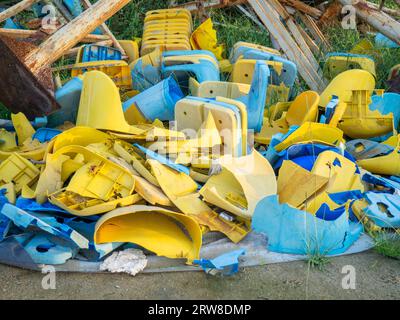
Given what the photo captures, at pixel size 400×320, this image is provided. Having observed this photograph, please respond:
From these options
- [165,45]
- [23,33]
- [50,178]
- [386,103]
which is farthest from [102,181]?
[386,103]

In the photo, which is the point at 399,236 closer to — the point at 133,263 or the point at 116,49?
the point at 133,263

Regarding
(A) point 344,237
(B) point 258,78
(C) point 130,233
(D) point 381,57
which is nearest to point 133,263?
→ (C) point 130,233

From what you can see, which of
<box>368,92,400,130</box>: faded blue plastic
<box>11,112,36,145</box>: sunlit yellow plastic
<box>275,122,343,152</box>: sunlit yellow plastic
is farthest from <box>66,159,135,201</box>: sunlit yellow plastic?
<box>368,92,400,130</box>: faded blue plastic

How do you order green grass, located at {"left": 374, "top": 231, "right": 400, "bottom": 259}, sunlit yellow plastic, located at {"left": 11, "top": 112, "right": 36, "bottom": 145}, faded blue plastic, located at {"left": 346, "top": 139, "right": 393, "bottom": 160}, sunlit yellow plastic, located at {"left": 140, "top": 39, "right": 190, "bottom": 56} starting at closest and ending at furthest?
green grass, located at {"left": 374, "top": 231, "right": 400, "bottom": 259}
faded blue plastic, located at {"left": 346, "top": 139, "right": 393, "bottom": 160}
sunlit yellow plastic, located at {"left": 11, "top": 112, "right": 36, "bottom": 145}
sunlit yellow plastic, located at {"left": 140, "top": 39, "right": 190, "bottom": 56}

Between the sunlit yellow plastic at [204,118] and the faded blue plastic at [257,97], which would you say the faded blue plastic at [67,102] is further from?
the faded blue plastic at [257,97]

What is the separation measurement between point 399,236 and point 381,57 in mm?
2242

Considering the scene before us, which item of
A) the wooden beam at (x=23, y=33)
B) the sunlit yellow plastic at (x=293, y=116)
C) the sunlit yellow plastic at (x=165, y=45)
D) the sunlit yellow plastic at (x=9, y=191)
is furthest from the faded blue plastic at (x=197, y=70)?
the sunlit yellow plastic at (x=9, y=191)

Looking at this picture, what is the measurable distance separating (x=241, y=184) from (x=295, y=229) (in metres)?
0.38

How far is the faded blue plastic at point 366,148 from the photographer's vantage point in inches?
128

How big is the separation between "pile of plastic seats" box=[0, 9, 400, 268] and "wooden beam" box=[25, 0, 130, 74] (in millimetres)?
219

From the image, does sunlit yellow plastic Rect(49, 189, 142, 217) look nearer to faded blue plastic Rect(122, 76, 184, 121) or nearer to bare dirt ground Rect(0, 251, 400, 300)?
bare dirt ground Rect(0, 251, 400, 300)

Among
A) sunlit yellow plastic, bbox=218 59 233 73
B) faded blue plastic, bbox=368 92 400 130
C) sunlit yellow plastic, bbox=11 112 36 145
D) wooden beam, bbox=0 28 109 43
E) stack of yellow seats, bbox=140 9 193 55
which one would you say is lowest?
faded blue plastic, bbox=368 92 400 130

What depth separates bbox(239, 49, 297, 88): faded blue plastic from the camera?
3.85 meters

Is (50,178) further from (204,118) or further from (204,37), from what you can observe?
(204,37)
